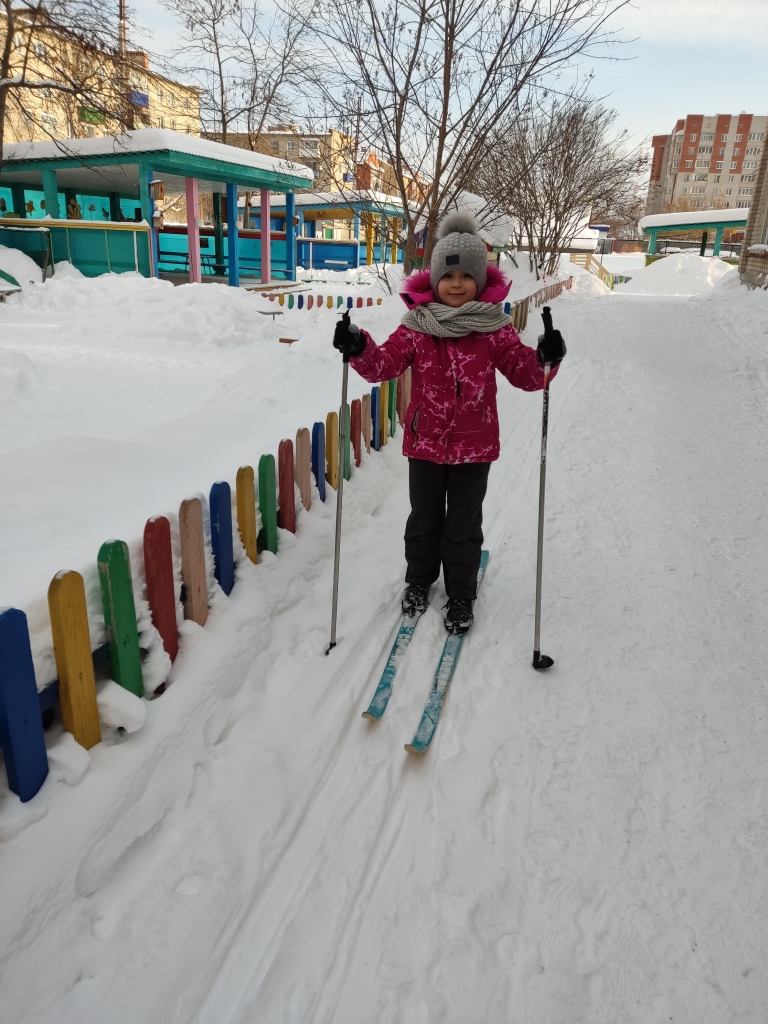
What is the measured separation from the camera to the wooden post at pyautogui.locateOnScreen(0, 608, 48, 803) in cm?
177

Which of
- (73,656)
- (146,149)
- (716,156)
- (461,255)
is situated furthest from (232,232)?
(716,156)

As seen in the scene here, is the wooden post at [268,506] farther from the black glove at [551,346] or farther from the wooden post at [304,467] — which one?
the black glove at [551,346]

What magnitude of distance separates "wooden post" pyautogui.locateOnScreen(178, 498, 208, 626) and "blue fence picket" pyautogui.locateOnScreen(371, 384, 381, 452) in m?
2.65

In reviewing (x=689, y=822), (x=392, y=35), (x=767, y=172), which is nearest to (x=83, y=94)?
(x=392, y=35)

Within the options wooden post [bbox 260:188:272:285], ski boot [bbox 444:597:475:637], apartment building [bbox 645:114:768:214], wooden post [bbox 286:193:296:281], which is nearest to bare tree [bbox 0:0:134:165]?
wooden post [bbox 260:188:272:285]

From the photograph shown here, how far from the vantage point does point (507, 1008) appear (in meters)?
1.62

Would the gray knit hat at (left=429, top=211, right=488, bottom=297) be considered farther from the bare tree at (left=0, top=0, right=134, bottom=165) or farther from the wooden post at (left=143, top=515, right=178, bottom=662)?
the bare tree at (left=0, top=0, right=134, bottom=165)

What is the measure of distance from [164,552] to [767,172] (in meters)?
21.4

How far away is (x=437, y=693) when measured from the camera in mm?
2691

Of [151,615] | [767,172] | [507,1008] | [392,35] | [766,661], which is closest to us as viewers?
[507,1008]

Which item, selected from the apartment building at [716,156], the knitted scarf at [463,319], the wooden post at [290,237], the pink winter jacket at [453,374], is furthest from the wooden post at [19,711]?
the apartment building at [716,156]

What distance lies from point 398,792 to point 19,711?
1.26 metres

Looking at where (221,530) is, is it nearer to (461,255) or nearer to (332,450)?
(332,450)

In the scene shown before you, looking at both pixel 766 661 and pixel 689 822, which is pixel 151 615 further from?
pixel 766 661
